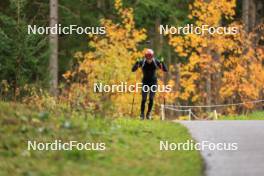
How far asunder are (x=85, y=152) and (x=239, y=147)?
3.43m

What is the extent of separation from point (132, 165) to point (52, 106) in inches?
177

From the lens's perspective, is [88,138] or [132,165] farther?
[88,138]

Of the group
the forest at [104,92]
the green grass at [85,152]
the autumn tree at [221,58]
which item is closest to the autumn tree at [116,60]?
the forest at [104,92]

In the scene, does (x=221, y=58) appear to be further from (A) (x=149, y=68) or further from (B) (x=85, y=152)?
(B) (x=85, y=152)

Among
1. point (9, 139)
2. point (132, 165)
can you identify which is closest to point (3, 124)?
point (9, 139)

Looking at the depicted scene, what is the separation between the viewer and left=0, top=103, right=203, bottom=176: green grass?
9.61 metres

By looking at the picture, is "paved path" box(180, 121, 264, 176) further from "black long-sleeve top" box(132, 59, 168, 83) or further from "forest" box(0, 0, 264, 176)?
"black long-sleeve top" box(132, 59, 168, 83)

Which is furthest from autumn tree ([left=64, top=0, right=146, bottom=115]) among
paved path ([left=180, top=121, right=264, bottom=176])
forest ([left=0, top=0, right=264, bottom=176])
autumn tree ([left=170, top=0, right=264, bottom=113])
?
paved path ([left=180, top=121, right=264, bottom=176])

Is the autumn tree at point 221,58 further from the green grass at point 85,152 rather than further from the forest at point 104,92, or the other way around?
the green grass at point 85,152

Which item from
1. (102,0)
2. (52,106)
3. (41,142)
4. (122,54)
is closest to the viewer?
(41,142)

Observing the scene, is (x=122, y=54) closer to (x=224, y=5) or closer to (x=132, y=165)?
(x=224, y=5)

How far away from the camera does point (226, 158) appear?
11.5m

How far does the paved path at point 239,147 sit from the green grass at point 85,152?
0.29 metres

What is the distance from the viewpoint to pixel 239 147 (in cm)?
1266
